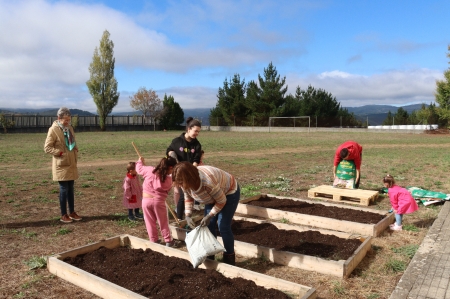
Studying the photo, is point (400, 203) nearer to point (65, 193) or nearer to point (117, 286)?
point (117, 286)

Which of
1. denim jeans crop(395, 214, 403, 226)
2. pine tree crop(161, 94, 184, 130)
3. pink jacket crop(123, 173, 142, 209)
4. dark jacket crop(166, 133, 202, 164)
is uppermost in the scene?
pine tree crop(161, 94, 184, 130)

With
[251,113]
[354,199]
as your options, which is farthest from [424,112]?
[354,199]

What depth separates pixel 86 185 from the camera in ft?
32.3

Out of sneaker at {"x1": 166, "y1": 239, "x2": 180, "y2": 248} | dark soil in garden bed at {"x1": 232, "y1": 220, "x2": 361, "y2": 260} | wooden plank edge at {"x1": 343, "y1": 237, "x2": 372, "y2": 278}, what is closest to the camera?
wooden plank edge at {"x1": 343, "y1": 237, "x2": 372, "y2": 278}

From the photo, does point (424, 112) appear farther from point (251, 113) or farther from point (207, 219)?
point (207, 219)

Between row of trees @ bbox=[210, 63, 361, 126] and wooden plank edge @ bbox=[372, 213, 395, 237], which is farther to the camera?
row of trees @ bbox=[210, 63, 361, 126]

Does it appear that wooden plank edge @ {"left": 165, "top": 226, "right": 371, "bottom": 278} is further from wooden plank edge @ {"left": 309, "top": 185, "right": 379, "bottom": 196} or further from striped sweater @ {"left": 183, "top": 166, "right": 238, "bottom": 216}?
wooden plank edge @ {"left": 309, "top": 185, "right": 379, "bottom": 196}

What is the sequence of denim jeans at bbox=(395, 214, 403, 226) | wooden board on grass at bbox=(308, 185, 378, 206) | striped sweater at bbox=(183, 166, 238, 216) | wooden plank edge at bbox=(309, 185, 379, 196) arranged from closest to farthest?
striped sweater at bbox=(183, 166, 238, 216)
denim jeans at bbox=(395, 214, 403, 226)
wooden board on grass at bbox=(308, 185, 378, 206)
wooden plank edge at bbox=(309, 185, 379, 196)

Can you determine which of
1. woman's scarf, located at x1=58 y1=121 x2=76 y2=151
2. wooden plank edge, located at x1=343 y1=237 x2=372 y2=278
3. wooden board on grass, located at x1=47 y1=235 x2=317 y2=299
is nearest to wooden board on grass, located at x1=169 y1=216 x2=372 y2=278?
wooden plank edge, located at x1=343 y1=237 x2=372 y2=278

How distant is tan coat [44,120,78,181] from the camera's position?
6156 millimetres

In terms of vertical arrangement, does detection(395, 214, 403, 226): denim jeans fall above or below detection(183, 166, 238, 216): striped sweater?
below

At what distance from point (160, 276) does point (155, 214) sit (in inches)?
52.2

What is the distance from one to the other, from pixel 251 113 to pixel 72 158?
45.8 metres

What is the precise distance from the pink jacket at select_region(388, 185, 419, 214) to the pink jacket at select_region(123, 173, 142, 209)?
4.32m
